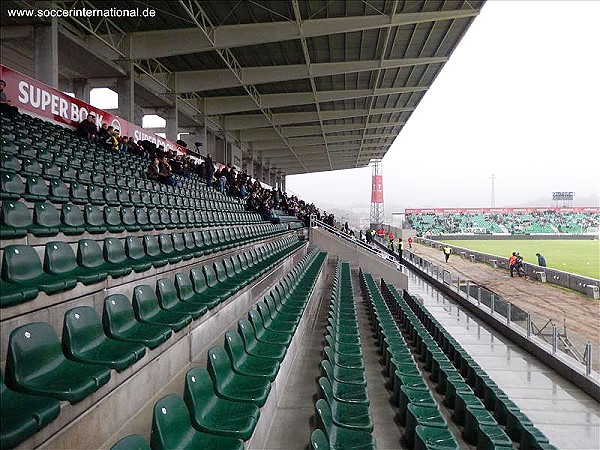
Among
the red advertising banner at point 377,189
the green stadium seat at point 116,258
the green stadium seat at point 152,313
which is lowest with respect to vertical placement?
the green stadium seat at point 152,313

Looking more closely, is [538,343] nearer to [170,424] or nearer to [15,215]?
[170,424]

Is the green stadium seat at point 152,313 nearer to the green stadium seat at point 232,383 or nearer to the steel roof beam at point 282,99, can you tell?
the green stadium seat at point 232,383

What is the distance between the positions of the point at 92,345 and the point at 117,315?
31cm


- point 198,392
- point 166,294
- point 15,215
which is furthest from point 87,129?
point 198,392

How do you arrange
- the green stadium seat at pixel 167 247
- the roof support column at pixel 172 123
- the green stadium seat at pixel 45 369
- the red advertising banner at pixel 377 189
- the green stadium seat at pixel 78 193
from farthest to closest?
the red advertising banner at pixel 377 189, the roof support column at pixel 172 123, the green stadium seat at pixel 78 193, the green stadium seat at pixel 167 247, the green stadium seat at pixel 45 369

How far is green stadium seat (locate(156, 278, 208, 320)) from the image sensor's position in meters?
2.89

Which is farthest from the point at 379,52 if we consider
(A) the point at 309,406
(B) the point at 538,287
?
(A) the point at 309,406

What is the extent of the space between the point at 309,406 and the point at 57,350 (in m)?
1.79

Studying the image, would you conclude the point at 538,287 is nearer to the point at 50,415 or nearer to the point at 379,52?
the point at 379,52

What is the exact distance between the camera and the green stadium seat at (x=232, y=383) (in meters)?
2.10

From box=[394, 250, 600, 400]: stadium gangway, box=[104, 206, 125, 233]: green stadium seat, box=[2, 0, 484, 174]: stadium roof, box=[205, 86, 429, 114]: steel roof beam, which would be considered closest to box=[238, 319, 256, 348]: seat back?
box=[104, 206, 125, 233]: green stadium seat

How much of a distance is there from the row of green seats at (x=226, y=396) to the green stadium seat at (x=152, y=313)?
302 millimetres

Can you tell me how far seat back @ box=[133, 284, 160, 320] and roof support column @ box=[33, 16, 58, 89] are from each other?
334 inches

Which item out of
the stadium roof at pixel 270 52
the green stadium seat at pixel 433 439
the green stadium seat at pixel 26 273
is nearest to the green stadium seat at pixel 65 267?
the green stadium seat at pixel 26 273
